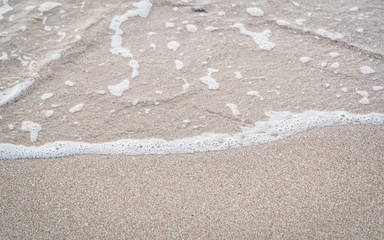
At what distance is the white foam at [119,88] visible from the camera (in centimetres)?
277

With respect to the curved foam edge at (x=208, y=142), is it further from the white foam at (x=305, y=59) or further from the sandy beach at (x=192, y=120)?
the white foam at (x=305, y=59)

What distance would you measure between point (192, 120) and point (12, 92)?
177 cm

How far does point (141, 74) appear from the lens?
9.71ft

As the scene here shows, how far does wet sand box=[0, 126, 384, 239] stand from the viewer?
5.91 feet

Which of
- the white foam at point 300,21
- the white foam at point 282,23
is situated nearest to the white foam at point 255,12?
the white foam at point 282,23

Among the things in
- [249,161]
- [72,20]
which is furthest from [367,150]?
[72,20]

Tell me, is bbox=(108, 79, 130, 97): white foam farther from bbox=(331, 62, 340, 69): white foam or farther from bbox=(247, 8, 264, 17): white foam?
bbox=(331, 62, 340, 69): white foam

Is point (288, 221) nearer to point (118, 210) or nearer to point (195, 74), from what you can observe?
point (118, 210)

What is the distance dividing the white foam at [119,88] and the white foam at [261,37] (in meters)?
1.55

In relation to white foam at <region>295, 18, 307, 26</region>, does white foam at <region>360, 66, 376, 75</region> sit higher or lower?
lower

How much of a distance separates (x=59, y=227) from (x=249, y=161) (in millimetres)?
1380

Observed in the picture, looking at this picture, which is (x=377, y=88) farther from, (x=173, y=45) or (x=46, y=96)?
(x=46, y=96)

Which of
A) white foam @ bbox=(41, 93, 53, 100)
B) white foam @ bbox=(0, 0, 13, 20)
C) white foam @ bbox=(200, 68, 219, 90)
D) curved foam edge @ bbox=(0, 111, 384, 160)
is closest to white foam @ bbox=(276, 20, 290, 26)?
white foam @ bbox=(200, 68, 219, 90)

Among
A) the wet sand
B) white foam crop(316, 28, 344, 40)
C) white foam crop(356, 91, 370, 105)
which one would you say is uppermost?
white foam crop(316, 28, 344, 40)
